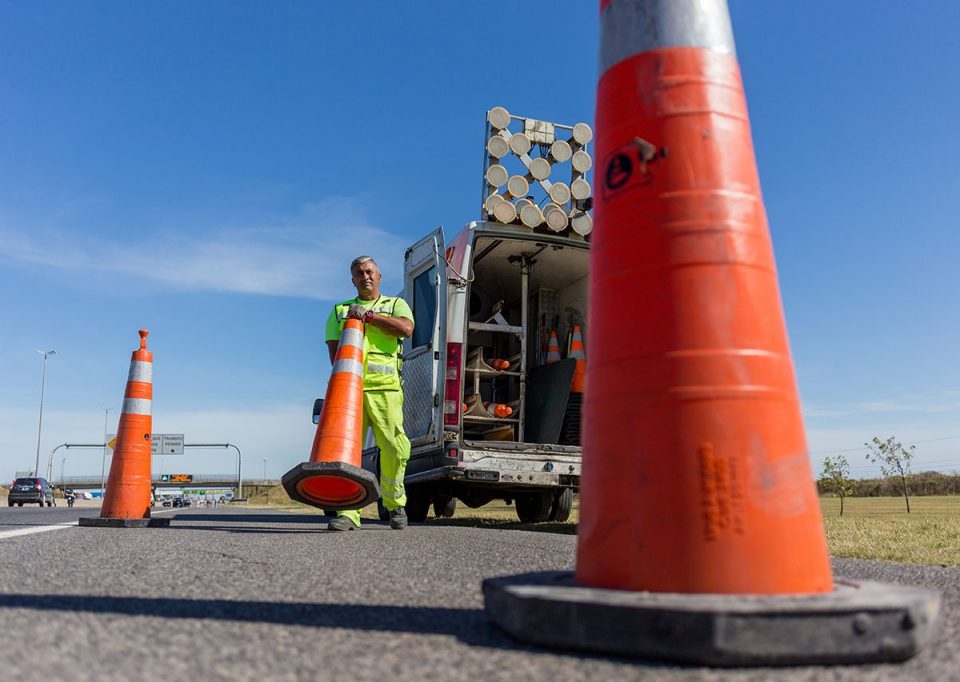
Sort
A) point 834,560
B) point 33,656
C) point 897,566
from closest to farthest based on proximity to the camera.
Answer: point 33,656, point 897,566, point 834,560

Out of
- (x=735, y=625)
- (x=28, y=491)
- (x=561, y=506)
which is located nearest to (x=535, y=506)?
(x=561, y=506)

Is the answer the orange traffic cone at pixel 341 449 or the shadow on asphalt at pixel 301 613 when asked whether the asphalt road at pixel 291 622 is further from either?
the orange traffic cone at pixel 341 449

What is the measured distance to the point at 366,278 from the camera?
7191 millimetres

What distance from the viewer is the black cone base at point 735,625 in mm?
1762

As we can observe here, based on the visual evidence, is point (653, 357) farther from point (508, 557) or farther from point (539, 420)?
point (539, 420)

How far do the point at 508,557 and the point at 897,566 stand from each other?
2093 millimetres

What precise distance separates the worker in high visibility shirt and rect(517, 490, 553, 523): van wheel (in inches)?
156

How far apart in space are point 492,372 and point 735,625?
820 centimetres

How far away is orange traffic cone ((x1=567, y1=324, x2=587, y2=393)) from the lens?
965 cm

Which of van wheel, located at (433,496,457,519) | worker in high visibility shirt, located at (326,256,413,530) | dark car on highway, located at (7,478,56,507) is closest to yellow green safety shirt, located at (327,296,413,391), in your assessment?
worker in high visibility shirt, located at (326,256,413,530)

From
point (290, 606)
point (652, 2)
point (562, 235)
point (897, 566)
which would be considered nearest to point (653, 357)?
point (652, 2)

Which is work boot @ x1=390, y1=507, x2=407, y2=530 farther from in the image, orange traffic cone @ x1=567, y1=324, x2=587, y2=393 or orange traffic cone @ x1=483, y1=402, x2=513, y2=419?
orange traffic cone @ x1=567, y1=324, x2=587, y2=393

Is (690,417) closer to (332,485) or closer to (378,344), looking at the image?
(332,485)

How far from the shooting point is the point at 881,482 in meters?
62.9
